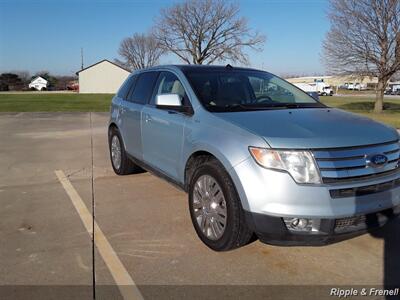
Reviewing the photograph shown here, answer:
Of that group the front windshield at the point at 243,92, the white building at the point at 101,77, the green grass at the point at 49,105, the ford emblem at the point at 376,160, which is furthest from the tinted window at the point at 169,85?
the white building at the point at 101,77

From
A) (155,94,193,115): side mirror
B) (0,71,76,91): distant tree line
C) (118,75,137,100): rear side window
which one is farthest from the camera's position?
(0,71,76,91): distant tree line

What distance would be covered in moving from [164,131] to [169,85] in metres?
0.64

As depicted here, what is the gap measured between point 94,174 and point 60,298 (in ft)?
12.9

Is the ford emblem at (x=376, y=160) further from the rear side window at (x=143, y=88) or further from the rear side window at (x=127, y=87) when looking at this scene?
the rear side window at (x=127, y=87)

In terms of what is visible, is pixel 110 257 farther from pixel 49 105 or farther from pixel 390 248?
pixel 49 105

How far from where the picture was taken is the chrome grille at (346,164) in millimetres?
3107

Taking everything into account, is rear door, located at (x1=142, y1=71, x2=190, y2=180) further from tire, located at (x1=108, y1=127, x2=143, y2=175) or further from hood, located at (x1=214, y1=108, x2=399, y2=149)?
tire, located at (x1=108, y1=127, x2=143, y2=175)

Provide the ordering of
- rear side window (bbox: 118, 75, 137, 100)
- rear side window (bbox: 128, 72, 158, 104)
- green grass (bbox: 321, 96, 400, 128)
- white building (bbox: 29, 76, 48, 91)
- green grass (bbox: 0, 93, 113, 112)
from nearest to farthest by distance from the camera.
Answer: rear side window (bbox: 128, 72, 158, 104) < rear side window (bbox: 118, 75, 137, 100) < green grass (bbox: 321, 96, 400, 128) < green grass (bbox: 0, 93, 113, 112) < white building (bbox: 29, 76, 48, 91)

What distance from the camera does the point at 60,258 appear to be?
3.65 metres

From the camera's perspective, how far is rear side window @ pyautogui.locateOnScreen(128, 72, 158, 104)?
5469 mm

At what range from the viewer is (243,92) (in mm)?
4617

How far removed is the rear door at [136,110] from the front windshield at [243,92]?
104 centimetres

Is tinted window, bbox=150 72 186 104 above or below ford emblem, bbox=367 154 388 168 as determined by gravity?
above

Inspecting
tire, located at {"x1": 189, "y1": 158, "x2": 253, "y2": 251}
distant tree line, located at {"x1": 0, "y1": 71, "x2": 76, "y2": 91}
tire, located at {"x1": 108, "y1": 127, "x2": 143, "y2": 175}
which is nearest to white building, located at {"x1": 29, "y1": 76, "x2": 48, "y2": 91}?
distant tree line, located at {"x1": 0, "y1": 71, "x2": 76, "y2": 91}
